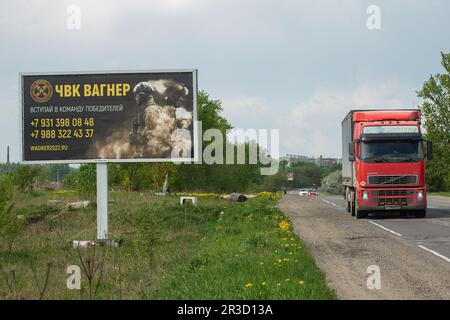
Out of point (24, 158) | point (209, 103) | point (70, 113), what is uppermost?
point (209, 103)

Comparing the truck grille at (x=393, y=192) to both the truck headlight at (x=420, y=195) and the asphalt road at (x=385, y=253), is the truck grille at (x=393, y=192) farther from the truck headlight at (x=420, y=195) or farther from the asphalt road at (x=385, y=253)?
the asphalt road at (x=385, y=253)

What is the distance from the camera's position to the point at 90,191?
3494 cm

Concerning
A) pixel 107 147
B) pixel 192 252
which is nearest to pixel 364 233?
pixel 192 252

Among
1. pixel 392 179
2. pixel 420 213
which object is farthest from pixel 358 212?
pixel 420 213

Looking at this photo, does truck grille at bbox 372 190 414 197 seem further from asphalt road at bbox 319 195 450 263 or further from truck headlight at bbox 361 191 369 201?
asphalt road at bbox 319 195 450 263

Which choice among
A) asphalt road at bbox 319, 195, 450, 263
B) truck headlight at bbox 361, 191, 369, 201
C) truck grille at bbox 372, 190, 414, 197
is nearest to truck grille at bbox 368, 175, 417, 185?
truck grille at bbox 372, 190, 414, 197

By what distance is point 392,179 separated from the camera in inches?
915

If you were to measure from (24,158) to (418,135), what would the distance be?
1397 cm

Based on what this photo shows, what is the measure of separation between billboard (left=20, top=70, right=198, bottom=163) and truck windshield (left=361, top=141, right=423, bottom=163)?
699 cm

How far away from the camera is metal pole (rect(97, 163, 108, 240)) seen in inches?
777

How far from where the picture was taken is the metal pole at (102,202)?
1973 centimetres

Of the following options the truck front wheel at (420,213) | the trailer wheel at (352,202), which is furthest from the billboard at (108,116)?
the truck front wheel at (420,213)

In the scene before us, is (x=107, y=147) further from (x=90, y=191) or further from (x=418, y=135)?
(x=90, y=191)

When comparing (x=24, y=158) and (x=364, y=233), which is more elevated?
(x=24, y=158)
